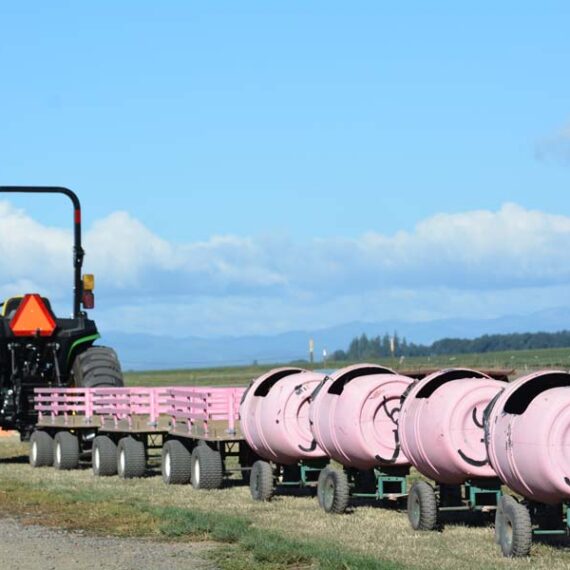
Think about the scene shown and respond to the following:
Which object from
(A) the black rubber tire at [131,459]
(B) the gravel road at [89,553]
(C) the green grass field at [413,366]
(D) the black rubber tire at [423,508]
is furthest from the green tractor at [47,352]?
(C) the green grass field at [413,366]

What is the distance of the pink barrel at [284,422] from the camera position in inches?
939

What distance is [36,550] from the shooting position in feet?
59.8

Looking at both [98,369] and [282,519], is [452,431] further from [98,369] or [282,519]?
[98,369]

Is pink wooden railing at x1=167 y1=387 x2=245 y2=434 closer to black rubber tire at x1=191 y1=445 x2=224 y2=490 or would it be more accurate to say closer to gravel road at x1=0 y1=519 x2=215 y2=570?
black rubber tire at x1=191 y1=445 x2=224 y2=490

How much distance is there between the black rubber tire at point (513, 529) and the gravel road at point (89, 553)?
11.2ft

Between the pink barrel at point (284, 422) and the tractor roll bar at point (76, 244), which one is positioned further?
the tractor roll bar at point (76, 244)

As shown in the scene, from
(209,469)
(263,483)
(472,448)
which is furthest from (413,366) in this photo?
(472,448)

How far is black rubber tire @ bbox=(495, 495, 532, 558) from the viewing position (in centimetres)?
1673

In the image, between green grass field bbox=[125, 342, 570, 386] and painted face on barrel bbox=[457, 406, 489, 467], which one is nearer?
painted face on barrel bbox=[457, 406, 489, 467]

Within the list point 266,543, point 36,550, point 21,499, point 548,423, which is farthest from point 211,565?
point 21,499

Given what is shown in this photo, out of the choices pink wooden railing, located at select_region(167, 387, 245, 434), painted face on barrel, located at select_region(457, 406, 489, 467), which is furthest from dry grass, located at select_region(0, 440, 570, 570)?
pink wooden railing, located at select_region(167, 387, 245, 434)

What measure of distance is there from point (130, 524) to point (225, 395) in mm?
6406

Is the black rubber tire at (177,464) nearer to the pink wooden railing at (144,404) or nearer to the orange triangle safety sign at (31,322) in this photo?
the pink wooden railing at (144,404)

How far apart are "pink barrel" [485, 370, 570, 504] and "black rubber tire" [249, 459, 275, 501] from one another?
23.1 ft
